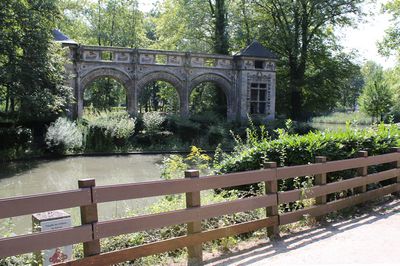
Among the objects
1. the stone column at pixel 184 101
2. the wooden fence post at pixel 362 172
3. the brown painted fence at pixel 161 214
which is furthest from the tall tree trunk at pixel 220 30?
the brown painted fence at pixel 161 214

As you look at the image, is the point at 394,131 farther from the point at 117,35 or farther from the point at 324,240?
the point at 117,35

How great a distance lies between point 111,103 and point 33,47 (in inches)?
909

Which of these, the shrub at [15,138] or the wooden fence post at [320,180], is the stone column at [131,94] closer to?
the shrub at [15,138]

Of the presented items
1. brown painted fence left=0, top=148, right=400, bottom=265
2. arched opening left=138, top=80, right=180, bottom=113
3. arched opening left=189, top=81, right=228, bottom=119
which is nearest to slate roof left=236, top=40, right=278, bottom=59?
arched opening left=189, top=81, right=228, bottom=119

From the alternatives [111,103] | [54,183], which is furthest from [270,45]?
[54,183]

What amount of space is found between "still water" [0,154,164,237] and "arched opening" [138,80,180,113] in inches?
620

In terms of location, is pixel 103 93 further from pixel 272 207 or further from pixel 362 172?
pixel 272 207

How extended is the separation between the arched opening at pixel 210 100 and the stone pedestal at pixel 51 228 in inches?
920

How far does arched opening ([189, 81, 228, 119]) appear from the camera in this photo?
30281 millimetres

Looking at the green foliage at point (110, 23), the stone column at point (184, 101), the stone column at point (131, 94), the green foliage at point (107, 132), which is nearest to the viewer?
the green foliage at point (107, 132)

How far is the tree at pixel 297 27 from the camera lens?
31359mm

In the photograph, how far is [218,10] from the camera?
1236 inches

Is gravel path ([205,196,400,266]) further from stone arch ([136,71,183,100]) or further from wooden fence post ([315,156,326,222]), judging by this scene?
stone arch ([136,71,183,100])

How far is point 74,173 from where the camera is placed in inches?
586
